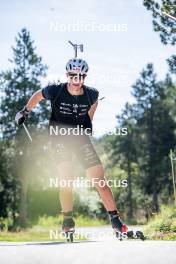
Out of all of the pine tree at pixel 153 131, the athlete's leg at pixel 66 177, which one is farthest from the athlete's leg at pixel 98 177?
the pine tree at pixel 153 131

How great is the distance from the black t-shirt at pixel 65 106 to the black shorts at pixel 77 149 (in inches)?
14.2

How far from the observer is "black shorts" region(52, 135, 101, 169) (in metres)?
6.40

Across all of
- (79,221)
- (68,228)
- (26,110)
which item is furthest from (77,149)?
(79,221)

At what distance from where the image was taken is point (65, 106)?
675cm

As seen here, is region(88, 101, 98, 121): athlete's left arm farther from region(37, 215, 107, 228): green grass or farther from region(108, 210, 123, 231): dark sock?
region(37, 215, 107, 228): green grass

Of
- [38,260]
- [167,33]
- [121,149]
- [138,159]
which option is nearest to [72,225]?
[38,260]

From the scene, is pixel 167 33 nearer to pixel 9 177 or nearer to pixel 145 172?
pixel 9 177

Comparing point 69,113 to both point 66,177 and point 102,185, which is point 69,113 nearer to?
point 66,177

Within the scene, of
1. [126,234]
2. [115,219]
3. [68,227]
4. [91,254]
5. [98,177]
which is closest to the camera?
[91,254]

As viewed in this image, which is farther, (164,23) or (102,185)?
(164,23)

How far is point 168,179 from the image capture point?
47188 mm

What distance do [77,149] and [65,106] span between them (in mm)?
695

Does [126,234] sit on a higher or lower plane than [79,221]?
higher

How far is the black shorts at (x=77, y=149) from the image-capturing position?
21.0ft
